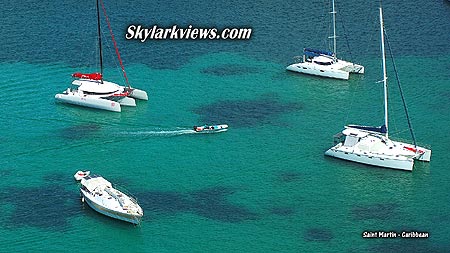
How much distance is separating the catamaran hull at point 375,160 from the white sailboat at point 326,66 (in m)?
30.0

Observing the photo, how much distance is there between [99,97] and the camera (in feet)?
508

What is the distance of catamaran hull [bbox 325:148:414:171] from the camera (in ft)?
437

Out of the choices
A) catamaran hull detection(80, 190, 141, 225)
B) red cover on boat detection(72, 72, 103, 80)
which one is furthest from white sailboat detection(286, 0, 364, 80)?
catamaran hull detection(80, 190, 141, 225)

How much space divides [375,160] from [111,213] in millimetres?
37710

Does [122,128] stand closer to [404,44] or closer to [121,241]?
[121,241]

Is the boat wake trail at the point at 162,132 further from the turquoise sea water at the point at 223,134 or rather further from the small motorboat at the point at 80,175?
the small motorboat at the point at 80,175

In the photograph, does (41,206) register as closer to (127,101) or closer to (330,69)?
(127,101)

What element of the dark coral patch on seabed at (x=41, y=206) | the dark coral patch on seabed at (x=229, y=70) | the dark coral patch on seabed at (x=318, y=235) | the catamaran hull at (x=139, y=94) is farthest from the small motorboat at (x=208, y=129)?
Result: the dark coral patch on seabed at (x=318, y=235)

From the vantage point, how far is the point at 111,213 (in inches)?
4747

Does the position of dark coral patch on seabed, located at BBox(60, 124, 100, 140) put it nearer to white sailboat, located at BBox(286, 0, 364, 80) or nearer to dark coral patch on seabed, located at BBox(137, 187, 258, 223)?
dark coral patch on seabed, located at BBox(137, 187, 258, 223)

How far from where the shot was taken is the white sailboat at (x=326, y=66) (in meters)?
166

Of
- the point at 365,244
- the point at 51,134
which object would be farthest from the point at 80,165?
the point at 365,244

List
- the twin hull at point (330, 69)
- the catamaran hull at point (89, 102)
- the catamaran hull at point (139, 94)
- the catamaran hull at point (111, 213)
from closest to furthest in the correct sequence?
the catamaran hull at point (111, 213) < the catamaran hull at point (89, 102) < the catamaran hull at point (139, 94) < the twin hull at point (330, 69)

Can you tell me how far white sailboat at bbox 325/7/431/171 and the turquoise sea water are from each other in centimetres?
127
